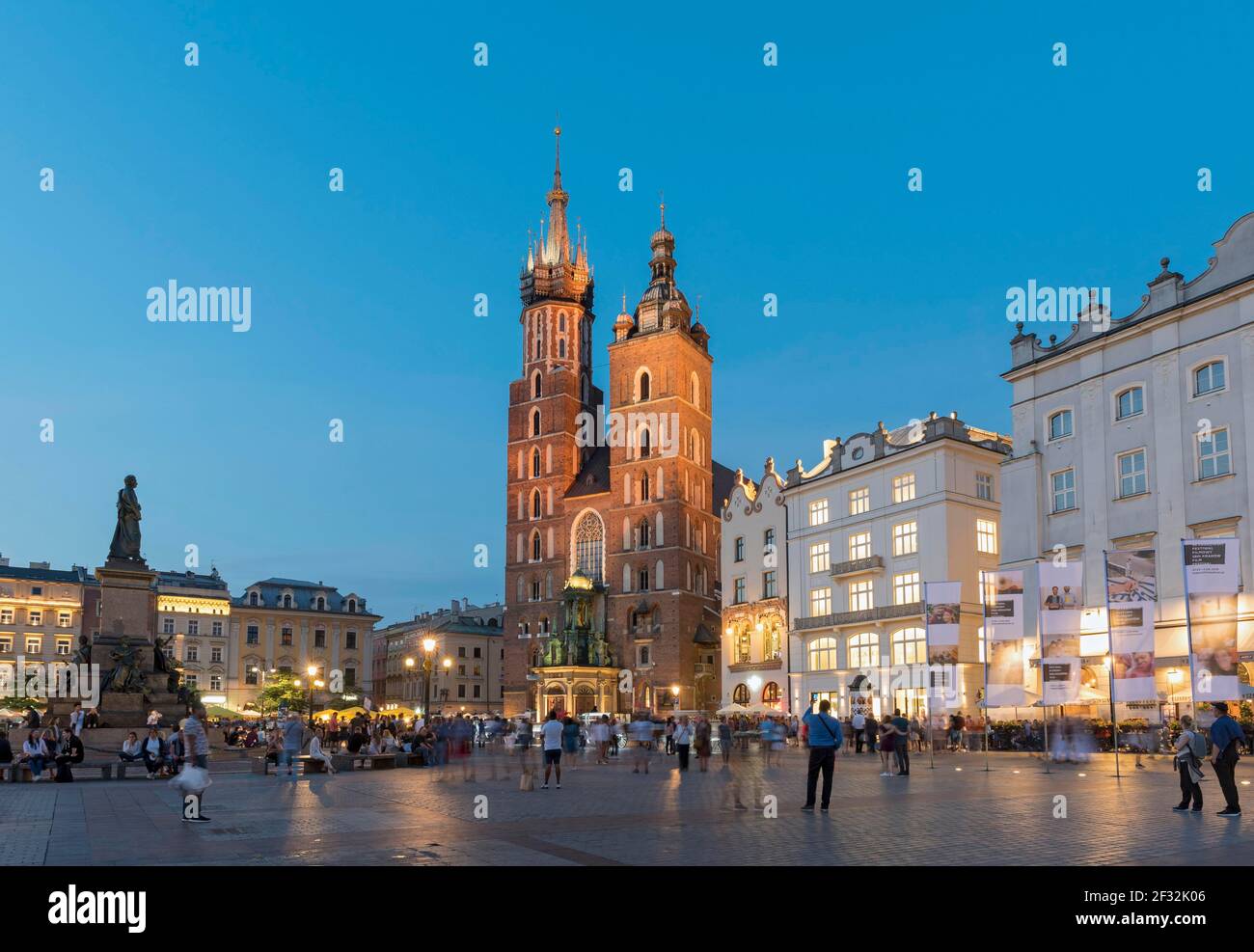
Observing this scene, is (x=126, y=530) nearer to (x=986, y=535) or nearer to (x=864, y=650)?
(x=864, y=650)

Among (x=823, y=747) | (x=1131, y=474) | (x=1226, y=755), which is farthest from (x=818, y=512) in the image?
(x=1226, y=755)

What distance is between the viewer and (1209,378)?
4041 cm

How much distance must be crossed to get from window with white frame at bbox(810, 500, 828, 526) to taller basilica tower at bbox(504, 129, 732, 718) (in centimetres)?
2714

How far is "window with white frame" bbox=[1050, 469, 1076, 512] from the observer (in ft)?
148

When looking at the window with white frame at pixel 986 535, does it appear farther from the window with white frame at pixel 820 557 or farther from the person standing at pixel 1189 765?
the person standing at pixel 1189 765

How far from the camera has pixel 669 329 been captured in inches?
3698

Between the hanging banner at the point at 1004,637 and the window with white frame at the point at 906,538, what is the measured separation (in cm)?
1459

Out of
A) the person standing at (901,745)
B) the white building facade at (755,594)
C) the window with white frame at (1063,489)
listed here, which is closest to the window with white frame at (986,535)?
the window with white frame at (1063,489)

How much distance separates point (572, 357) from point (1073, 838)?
9139 cm

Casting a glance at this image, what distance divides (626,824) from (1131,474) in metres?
32.4
